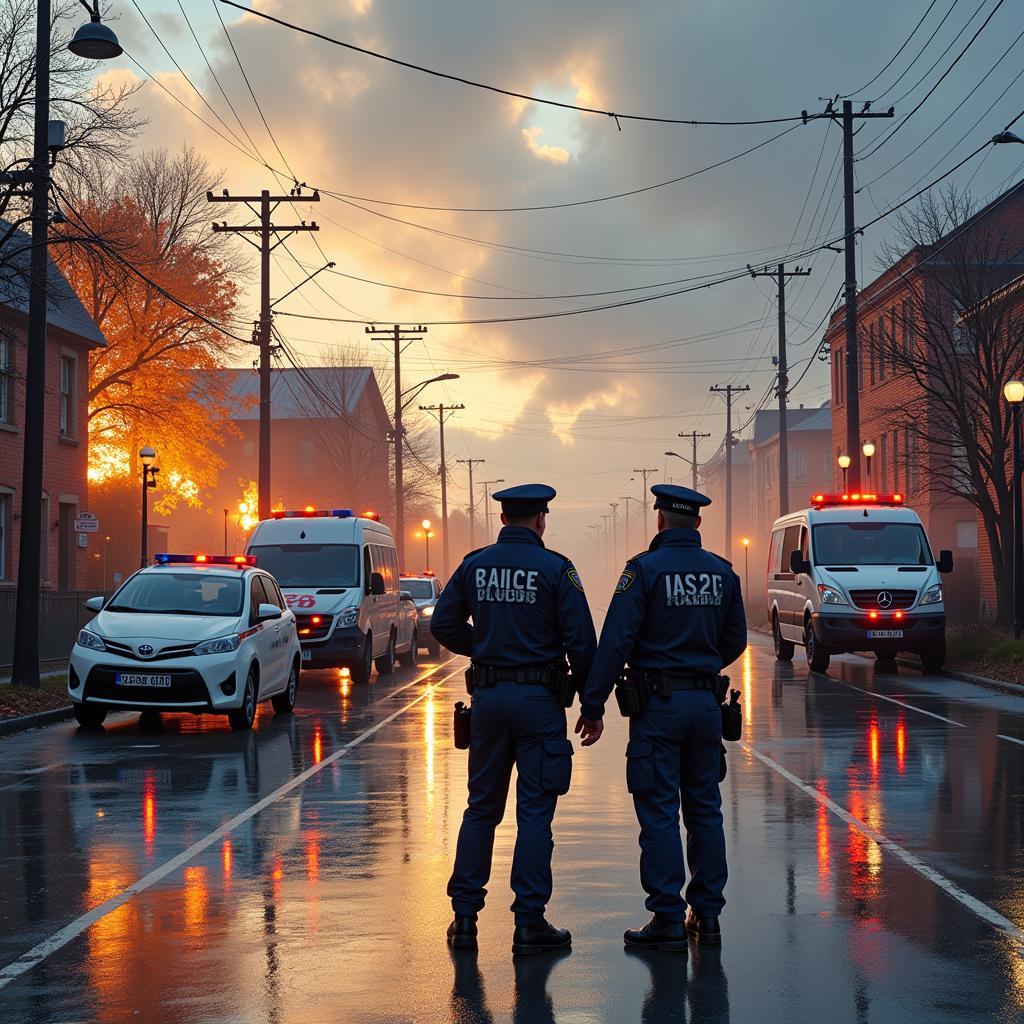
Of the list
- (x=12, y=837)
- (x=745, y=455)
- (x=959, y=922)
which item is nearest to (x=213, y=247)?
(x=12, y=837)

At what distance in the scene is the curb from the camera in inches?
675

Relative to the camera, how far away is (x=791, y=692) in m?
22.0

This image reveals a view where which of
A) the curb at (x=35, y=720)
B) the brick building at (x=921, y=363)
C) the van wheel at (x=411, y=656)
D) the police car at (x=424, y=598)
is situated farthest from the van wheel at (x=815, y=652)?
the curb at (x=35, y=720)

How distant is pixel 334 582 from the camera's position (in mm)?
24406

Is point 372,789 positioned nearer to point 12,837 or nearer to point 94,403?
point 12,837

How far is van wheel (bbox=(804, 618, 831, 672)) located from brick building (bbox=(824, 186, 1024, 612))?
570cm

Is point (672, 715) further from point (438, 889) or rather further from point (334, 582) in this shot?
point (334, 582)

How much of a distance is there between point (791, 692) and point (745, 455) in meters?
A: 110

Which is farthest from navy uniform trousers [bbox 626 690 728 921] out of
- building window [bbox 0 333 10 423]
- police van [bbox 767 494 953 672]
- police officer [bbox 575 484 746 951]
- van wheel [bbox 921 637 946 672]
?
building window [bbox 0 333 10 423]

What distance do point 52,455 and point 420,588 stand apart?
8.81 metres

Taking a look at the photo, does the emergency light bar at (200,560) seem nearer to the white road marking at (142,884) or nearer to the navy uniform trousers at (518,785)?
the white road marking at (142,884)

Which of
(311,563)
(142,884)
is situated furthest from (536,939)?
(311,563)

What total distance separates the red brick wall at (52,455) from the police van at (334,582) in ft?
28.4

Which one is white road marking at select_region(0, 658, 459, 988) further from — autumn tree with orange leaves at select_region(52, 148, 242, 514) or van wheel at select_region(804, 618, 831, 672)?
autumn tree with orange leaves at select_region(52, 148, 242, 514)
